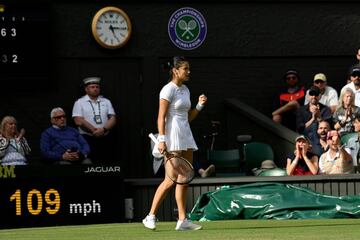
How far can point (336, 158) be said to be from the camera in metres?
16.5

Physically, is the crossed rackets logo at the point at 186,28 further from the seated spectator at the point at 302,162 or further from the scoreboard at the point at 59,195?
the scoreboard at the point at 59,195

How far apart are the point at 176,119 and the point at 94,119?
6.23 meters

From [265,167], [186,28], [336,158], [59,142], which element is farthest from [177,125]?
[186,28]

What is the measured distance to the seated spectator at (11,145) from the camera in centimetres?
1706

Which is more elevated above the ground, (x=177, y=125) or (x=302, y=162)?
(x=177, y=125)

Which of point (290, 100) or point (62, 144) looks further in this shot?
point (290, 100)

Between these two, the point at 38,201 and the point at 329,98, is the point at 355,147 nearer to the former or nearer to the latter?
the point at 329,98

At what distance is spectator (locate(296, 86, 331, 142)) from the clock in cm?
340

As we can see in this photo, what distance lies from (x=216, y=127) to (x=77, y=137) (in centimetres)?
338

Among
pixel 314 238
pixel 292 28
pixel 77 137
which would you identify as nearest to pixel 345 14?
pixel 292 28

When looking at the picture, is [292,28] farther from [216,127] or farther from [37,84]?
[37,84]

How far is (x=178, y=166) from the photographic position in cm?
1256

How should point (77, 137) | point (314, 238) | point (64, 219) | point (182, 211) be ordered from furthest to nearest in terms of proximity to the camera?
1. point (77, 137)
2. point (64, 219)
3. point (182, 211)
4. point (314, 238)

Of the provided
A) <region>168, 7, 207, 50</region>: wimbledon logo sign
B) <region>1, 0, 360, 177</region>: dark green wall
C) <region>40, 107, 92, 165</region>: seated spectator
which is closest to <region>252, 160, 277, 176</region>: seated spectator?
<region>1, 0, 360, 177</region>: dark green wall
